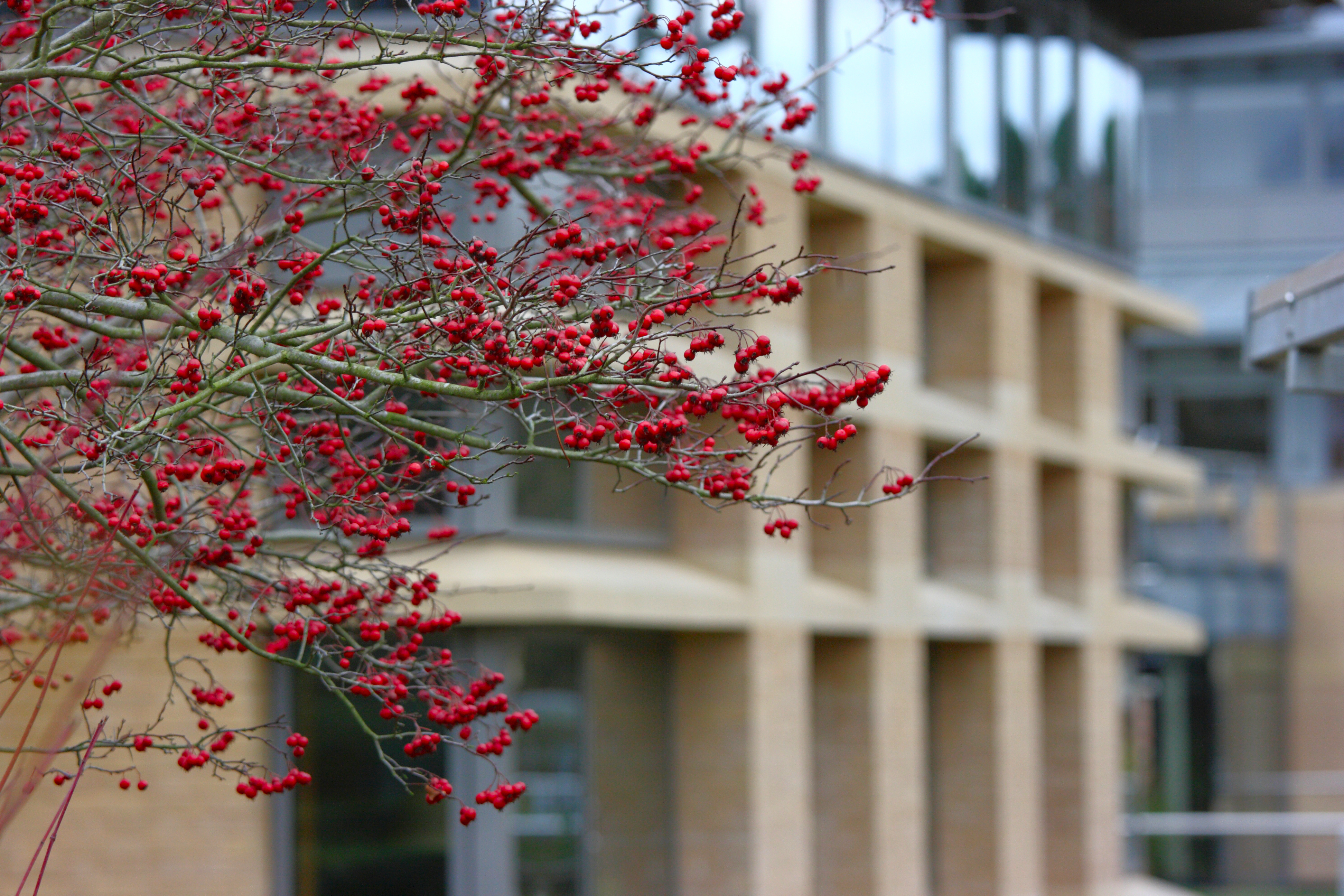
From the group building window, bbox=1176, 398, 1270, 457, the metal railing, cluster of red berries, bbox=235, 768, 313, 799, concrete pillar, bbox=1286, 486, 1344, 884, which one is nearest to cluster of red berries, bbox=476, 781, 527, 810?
cluster of red berries, bbox=235, 768, 313, 799

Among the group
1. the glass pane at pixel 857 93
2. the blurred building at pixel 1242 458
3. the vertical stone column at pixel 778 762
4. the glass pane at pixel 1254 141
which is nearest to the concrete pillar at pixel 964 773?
the vertical stone column at pixel 778 762

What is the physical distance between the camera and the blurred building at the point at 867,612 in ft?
40.2

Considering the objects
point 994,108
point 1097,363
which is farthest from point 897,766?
point 994,108

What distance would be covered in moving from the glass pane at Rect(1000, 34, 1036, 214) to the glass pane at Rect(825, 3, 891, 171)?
2.36 meters

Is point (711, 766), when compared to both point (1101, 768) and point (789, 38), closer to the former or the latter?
point (789, 38)

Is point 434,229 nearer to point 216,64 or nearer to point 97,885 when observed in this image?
point 216,64

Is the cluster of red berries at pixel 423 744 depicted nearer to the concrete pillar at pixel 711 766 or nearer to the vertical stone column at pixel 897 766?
the concrete pillar at pixel 711 766

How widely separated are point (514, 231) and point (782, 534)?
306 inches

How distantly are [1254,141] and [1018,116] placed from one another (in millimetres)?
13485

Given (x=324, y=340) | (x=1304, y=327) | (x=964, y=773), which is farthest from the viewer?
(x=964, y=773)

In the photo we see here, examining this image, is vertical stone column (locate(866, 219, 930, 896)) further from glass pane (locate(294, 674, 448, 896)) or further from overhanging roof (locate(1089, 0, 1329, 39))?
overhanging roof (locate(1089, 0, 1329, 39))

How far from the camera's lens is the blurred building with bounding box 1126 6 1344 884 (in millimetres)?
27656

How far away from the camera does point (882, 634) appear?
15.9 metres

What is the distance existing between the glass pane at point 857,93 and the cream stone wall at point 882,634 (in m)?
0.42
